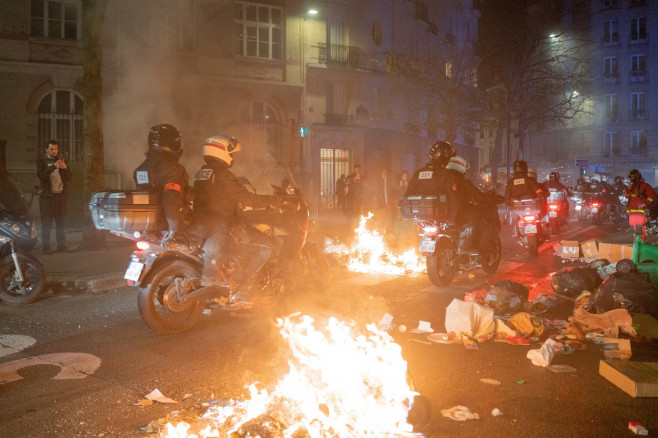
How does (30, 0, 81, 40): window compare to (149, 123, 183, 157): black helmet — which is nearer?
(149, 123, 183, 157): black helmet

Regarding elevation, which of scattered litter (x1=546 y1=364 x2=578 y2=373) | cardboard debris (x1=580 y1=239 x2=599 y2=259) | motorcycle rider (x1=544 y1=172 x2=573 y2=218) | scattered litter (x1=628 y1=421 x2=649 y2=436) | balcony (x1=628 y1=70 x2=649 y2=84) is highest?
balcony (x1=628 y1=70 x2=649 y2=84)

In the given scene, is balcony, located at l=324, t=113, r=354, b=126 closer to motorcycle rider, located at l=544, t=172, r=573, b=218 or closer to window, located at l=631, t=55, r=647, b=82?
motorcycle rider, located at l=544, t=172, r=573, b=218

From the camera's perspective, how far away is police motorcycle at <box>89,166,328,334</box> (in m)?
4.95

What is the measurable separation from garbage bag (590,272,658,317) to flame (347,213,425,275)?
3518 mm

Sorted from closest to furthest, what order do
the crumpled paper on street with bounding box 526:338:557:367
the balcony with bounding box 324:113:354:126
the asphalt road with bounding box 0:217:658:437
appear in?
the asphalt road with bounding box 0:217:658:437
the crumpled paper on street with bounding box 526:338:557:367
the balcony with bounding box 324:113:354:126

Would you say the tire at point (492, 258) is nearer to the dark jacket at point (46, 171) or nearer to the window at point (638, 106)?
the dark jacket at point (46, 171)

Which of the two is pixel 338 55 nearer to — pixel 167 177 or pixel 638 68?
pixel 167 177

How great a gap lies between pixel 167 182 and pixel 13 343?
2142 millimetres

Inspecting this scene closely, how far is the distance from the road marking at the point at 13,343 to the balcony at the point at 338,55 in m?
23.8

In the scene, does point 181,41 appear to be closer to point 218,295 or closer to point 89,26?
point 89,26

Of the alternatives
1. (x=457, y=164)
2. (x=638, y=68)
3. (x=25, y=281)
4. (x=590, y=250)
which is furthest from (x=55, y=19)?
(x=638, y=68)

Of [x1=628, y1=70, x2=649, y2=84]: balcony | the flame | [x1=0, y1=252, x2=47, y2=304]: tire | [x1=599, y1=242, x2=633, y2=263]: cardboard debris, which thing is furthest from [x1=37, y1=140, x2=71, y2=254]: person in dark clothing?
[x1=628, y1=70, x2=649, y2=84]: balcony

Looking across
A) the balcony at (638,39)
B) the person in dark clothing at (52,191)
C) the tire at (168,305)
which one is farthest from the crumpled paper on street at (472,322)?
the balcony at (638,39)

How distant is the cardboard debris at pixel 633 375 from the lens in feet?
11.7
